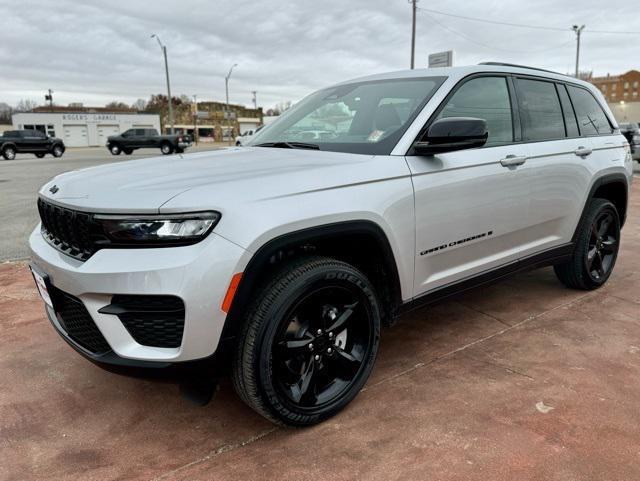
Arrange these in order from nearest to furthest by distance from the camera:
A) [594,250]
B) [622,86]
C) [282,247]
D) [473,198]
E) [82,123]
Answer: [282,247] → [473,198] → [594,250] → [82,123] → [622,86]

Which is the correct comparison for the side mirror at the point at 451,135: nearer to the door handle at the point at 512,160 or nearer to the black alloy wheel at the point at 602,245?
the door handle at the point at 512,160

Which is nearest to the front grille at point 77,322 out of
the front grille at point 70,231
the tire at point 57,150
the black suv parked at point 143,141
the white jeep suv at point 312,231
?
the white jeep suv at point 312,231

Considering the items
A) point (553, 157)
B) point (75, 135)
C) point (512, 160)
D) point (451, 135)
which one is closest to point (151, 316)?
point (451, 135)

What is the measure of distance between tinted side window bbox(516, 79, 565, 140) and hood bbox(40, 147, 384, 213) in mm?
1549

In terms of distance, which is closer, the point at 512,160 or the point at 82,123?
the point at 512,160

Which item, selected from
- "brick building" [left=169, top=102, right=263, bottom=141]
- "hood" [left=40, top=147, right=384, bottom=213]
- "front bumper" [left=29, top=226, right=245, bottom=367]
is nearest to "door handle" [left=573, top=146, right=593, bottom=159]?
"hood" [left=40, top=147, right=384, bottom=213]

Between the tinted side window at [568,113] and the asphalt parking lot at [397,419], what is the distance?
144cm

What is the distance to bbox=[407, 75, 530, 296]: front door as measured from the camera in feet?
9.10

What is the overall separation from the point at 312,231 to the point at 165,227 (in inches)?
24.8

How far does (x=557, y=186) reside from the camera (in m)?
3.66

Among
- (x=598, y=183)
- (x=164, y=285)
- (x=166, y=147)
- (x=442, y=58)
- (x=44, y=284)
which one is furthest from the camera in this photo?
(x=166, y=147)

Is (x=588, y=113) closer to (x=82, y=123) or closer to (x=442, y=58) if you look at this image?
(x=442, y=58)

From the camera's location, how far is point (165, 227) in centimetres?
201

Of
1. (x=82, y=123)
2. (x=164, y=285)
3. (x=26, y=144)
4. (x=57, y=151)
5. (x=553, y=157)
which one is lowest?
(x=57, y=151)
